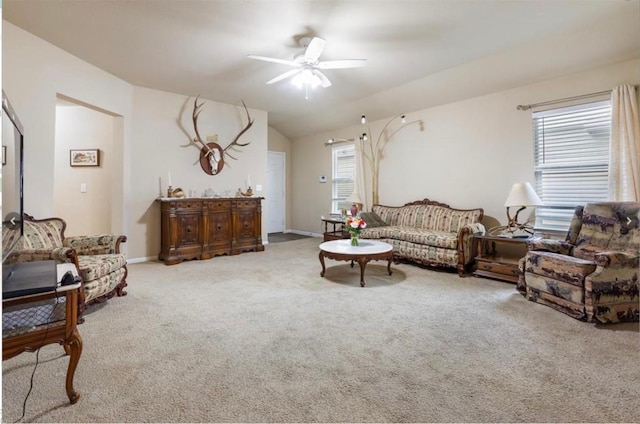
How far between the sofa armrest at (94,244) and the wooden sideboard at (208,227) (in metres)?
1.30

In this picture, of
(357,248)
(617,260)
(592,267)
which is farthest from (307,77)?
(617,260)

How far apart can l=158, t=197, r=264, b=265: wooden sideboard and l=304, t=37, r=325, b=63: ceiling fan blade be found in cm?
275

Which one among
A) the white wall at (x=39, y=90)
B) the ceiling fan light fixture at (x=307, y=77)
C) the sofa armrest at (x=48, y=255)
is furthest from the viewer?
the ceiling fan light fixture at (x=307, y=77)

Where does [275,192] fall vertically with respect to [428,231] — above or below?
above

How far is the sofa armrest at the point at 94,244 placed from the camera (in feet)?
10.8

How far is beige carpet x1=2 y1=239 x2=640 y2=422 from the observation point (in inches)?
63.6

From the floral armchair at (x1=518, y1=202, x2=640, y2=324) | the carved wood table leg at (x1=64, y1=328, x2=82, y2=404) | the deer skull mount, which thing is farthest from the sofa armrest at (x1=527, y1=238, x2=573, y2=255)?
the deer skull mount

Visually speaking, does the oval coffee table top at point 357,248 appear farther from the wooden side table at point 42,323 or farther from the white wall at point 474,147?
the wooden side table at point 42,323

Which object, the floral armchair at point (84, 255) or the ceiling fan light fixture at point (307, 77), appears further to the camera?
the ceiling fan light fixture at point (307, 77)

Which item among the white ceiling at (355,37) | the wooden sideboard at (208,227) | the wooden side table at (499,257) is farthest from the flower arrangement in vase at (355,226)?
the wooden sideboard at (208,227)

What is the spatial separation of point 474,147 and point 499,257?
1.66 metres

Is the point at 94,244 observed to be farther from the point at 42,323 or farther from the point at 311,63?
the point at 311,63

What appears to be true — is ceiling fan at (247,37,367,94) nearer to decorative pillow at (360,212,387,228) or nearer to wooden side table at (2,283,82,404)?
decorative pillow at (360,212,387,228)

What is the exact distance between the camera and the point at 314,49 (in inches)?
125
